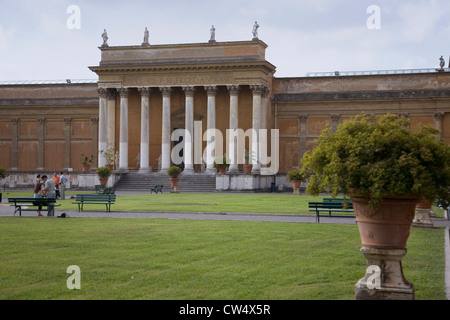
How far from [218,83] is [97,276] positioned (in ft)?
132

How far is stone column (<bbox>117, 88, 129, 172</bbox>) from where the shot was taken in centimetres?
5250

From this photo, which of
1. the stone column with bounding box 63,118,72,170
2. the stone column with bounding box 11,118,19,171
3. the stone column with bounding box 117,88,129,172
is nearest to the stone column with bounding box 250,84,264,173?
the stone column with bounding box 117,88,129,172

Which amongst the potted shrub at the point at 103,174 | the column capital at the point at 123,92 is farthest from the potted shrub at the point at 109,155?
the column capital at the point at 123,92

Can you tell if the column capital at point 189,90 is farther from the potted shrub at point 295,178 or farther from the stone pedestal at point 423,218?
the stone pedestal at point 423,218

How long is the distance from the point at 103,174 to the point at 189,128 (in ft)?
26.0

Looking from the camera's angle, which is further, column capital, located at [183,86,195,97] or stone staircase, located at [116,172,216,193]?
column capital, located at [183,86,195,97]

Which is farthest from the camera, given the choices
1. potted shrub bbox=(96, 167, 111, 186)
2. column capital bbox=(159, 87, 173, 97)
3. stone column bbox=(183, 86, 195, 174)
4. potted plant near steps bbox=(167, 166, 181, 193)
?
column capital bbox=(159, 87, 173, 97)

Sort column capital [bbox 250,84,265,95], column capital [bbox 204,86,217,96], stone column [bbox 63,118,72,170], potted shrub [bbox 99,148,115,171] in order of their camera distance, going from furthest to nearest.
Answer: stone column [bbox 63,118,72,170] → potted shrub [bbox 99,148,115,171] → column capital [bbox 204,86,217,96] → column capital [bbox 250,84,265,95]

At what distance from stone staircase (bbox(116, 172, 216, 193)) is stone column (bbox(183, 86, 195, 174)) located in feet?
4.24

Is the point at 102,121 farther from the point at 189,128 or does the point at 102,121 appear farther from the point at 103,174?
the point at 189,128

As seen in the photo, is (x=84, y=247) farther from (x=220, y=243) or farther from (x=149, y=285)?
(x=149, y=285)

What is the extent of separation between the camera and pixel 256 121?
4972 centimetres

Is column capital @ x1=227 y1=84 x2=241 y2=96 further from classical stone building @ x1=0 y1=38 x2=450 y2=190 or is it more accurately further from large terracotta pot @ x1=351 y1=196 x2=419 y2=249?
large terracotta pot @ x1=351 y1=196 x2=419 y2=249

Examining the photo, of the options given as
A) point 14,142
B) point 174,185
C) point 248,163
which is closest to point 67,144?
point 14,142
